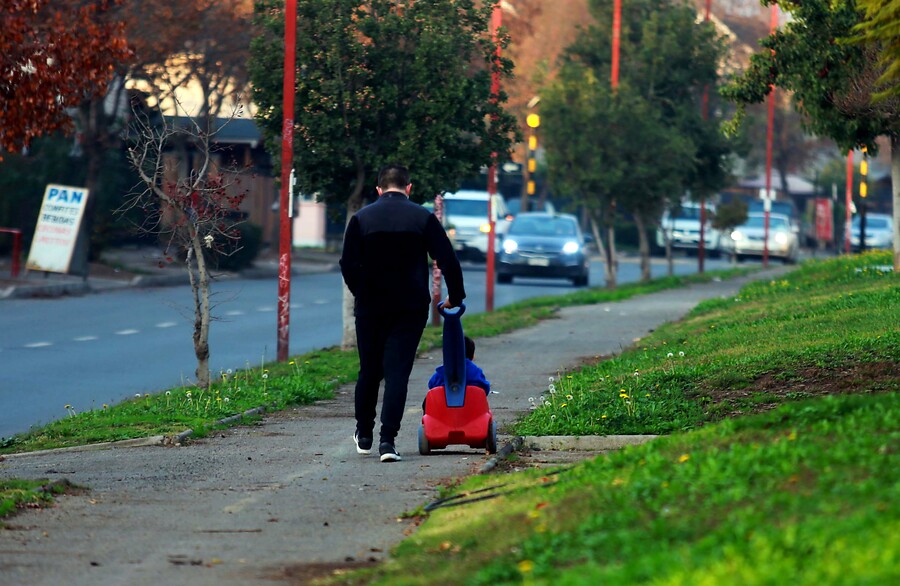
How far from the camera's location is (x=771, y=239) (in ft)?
175

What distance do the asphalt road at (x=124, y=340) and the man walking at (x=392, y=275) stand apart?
413cm

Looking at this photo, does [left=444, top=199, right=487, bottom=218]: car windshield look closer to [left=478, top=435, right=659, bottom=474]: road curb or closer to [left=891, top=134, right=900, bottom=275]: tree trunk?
[left=891, top=134, right=900, bottom=275]: tree trunk

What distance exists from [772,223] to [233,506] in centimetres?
4822

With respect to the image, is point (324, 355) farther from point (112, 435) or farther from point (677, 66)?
point (677, 66)

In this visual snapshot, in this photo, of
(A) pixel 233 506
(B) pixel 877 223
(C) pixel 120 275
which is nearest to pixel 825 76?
(A) pixel 233 506

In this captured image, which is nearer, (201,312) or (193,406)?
(193,406)

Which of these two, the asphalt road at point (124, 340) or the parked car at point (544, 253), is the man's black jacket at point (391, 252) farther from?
the parked car at point (544, 253)

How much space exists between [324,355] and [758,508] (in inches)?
486

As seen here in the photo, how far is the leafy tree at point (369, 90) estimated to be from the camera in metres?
17.4

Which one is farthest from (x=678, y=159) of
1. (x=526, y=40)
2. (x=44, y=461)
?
(x=526, y=40)

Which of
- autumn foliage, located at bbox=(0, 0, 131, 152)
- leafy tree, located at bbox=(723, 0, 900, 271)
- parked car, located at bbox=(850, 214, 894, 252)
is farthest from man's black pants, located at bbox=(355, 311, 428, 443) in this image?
parked car, located at bbox=(850, 214, 894, 252)

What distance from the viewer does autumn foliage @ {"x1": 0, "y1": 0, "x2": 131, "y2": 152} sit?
1503cm

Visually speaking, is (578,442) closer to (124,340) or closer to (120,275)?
(124,340)

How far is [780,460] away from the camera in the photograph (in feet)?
20.7
